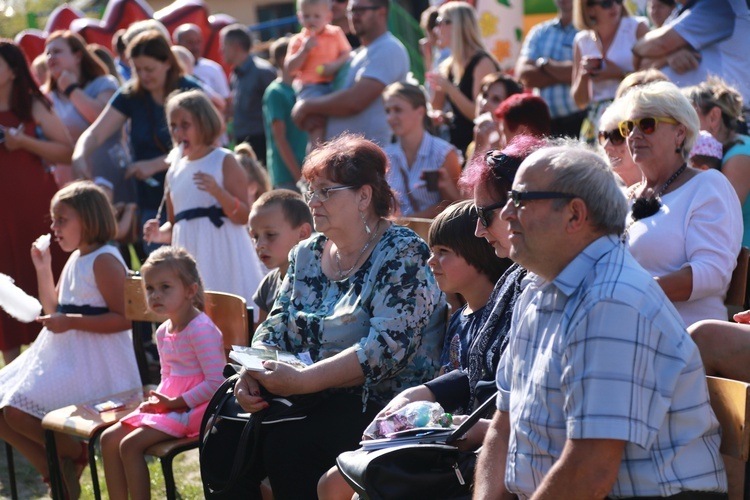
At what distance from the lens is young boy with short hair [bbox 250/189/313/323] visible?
4.32 metres

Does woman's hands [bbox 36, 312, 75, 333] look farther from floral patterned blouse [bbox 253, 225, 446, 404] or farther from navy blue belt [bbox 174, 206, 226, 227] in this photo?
floral patterned blouse [bbox 253, 225, 446, 404]

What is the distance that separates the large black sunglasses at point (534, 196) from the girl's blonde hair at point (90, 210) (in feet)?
9.55

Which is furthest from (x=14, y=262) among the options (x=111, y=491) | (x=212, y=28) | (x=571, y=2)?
(x=212, y=28)

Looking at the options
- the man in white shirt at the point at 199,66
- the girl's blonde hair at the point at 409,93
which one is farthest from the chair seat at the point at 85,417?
the man in white shirt at the point at 199,66

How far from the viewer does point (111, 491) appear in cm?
403

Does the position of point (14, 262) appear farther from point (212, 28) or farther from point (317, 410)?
point (212, 28)

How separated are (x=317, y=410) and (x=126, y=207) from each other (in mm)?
3853

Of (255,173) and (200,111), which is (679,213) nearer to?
(200,111)

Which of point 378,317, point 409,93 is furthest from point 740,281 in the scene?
point 409,93

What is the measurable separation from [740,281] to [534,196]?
1.55m

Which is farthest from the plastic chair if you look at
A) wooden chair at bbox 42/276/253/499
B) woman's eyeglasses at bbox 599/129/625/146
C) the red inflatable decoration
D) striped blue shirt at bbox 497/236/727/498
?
the red inflatable decoration

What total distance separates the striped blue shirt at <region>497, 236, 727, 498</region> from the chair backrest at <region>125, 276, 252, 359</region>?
188cm

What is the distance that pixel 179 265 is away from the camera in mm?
4125

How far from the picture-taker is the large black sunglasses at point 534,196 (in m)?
2.26
